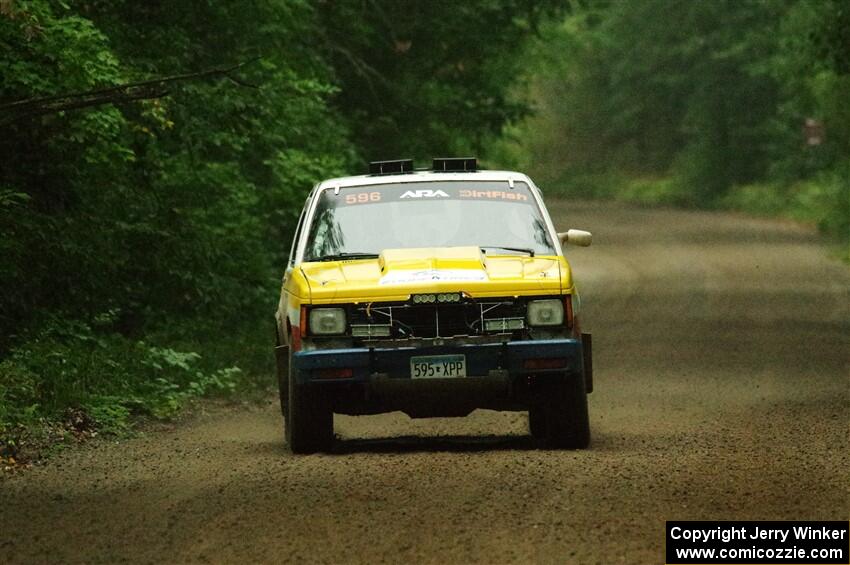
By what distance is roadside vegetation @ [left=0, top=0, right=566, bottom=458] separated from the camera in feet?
47.9

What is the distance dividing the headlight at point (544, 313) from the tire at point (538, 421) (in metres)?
0.85

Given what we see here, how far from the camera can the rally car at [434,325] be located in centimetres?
1104

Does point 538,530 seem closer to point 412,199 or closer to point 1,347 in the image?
point 412,199

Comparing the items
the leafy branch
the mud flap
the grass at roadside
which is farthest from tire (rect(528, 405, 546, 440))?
the grass at roadside

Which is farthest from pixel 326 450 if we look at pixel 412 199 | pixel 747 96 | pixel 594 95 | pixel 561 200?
pixel 594 95

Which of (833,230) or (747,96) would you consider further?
(747,96)

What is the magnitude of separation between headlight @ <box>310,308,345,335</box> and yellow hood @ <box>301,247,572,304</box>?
68mm

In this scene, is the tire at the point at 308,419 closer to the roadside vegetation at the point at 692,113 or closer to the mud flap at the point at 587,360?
the mud flap at the point at 587,360

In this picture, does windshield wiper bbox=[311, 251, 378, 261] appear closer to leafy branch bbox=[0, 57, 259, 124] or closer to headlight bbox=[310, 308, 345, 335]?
headlight bbox=[310, 308, 345, 335]

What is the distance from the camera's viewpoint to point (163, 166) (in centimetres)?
1852

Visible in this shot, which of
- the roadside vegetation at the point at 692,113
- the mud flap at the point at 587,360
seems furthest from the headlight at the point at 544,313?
the roadside vegetation at the point at 692,113

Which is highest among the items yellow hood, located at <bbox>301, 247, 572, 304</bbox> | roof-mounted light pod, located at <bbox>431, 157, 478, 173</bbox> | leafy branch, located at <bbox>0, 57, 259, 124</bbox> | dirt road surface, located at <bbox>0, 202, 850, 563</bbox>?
leafy branch, located at <bbox>0, 57, 259, 124</bbox>

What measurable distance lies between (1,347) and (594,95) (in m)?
74.2

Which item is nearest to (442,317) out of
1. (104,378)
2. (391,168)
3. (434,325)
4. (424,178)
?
(434,325)
